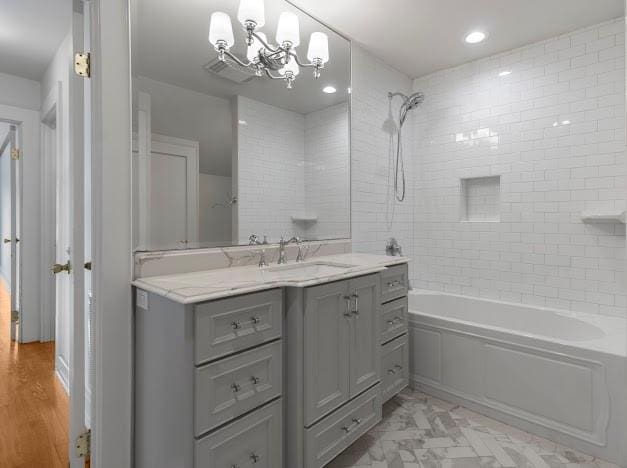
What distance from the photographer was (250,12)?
1.88 m

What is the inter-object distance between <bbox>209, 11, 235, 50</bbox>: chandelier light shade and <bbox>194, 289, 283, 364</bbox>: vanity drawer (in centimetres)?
137

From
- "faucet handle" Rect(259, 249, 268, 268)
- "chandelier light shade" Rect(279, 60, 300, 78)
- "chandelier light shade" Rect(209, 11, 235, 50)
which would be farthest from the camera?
"chandelier light shade" Rect(279, 60, 300, 78)

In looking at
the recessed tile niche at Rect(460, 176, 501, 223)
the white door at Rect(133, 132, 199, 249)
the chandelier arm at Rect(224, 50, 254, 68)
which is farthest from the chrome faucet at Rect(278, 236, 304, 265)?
the recessed tile niche at Rect(460, 176, 501, 223)

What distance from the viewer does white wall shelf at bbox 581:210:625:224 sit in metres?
2.33

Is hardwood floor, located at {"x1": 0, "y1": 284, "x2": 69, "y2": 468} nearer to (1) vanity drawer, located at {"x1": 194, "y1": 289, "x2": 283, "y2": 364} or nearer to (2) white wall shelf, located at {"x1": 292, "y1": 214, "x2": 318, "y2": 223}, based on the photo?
(1) vanity drawer, located at {"x1": 194, "y1": 289, "x2": 283, "y2": 364}

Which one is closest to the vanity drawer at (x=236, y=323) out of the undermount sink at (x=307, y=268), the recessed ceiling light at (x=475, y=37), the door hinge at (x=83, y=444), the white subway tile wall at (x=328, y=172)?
the undermount sink at (x=307, y=268)

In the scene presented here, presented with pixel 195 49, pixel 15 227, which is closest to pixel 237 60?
pixel 195 49

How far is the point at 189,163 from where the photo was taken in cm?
181

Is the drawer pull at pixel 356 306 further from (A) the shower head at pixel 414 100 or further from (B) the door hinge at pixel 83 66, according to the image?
(A) the shower head at pixel 414 100

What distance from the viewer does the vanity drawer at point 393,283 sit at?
2.12 meters

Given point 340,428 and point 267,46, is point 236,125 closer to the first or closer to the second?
point 267,46

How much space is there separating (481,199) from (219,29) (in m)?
2.53

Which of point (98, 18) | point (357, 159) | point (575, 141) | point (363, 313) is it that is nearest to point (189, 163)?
point (98, 18)

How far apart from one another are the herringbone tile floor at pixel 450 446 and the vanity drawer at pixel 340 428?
0.50ft
